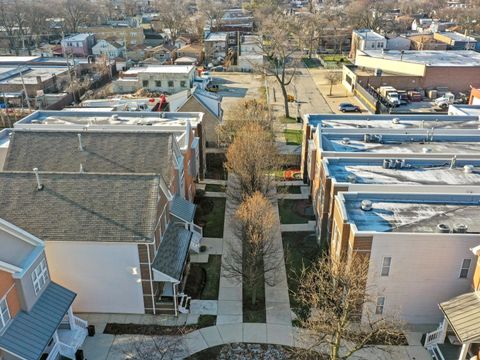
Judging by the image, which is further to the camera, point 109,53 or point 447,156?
point 109,53

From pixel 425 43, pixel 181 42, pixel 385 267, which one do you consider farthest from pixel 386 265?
pixel 181 42

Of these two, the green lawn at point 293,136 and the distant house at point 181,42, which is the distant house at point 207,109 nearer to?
the green lawn at point 293,136

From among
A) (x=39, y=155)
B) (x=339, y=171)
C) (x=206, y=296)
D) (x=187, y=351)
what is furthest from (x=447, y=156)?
(x=39, y=155)

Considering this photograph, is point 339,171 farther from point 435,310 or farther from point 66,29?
point 66,29

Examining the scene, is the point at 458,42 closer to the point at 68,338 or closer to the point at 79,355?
the point at 68,338

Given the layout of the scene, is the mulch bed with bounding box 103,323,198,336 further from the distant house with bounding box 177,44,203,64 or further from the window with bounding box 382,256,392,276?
the distant house with bounding box 177,44,203,64

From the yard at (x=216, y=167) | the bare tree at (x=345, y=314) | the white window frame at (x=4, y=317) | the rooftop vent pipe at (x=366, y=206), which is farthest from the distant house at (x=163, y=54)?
the white window frame at (x=4, y=317)

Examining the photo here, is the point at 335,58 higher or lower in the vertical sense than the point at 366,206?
lower
